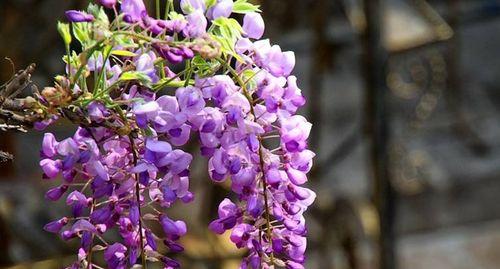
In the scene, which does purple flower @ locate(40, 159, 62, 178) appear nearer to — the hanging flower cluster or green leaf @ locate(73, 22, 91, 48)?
the hanging flower cluster

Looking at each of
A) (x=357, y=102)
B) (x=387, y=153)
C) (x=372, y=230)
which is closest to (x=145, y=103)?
(x=387, y=153)

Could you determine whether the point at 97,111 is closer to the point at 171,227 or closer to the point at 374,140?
the point at 171,227

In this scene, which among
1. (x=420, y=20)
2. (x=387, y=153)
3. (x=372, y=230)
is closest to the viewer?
(x=387, y=153)

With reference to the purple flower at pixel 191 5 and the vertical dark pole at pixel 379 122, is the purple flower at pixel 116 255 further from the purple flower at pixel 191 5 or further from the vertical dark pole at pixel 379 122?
the vertical dark pole at pixel 379 122

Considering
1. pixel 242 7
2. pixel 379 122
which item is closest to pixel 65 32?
pixel 242 7

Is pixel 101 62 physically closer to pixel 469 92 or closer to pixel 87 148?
pixel 87 148

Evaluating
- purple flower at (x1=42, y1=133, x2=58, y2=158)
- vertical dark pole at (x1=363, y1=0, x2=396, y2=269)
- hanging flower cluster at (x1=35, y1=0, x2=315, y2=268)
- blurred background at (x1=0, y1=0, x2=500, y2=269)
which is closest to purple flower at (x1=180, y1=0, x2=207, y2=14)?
hanging flower cluster at (x1=35, y1=0, x2=315, y2=268)
